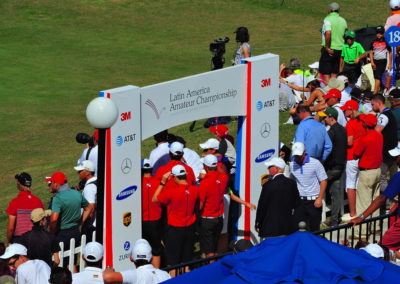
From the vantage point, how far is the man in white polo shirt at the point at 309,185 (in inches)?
464

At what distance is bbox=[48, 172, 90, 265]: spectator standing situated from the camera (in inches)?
431

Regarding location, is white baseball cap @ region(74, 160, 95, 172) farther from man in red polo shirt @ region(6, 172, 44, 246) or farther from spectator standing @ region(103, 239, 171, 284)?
spectator standing @ region(103, 239, 171, 284)

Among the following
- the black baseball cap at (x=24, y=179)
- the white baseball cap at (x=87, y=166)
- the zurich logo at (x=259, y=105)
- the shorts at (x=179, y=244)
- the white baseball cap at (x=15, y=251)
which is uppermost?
the zurich logo at (x=259, y=105)

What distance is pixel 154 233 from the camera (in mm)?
11555

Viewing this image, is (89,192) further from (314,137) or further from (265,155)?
(314,137)

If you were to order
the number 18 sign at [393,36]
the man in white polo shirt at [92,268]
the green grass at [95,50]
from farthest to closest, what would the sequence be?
the green grass at [95,50]
the number 18 sign at [393,36]
the man in white polo shirt at [92,268]

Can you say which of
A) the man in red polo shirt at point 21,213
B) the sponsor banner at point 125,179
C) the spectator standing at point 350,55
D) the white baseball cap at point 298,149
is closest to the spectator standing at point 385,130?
the white baseball cap at point 298,149

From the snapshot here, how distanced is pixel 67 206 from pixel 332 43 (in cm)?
1025

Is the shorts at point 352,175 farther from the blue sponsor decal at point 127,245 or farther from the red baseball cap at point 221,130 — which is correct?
the blue sponsor decal at point 127,245

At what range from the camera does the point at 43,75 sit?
25156 mm

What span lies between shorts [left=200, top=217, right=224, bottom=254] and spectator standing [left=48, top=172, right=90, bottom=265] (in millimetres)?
1671

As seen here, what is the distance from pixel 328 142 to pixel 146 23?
2069 cm

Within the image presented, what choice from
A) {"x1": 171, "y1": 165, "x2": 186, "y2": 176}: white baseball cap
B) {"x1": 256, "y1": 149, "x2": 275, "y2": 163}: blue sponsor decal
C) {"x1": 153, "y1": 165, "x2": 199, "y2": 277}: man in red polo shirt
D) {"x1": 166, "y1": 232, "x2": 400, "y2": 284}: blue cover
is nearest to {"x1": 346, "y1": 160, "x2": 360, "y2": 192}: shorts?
{"x1": 256, "y1": 149, "x2": 275, "y2": 163}: blue sponsor decal

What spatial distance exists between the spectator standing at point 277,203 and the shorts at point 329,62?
867cm
